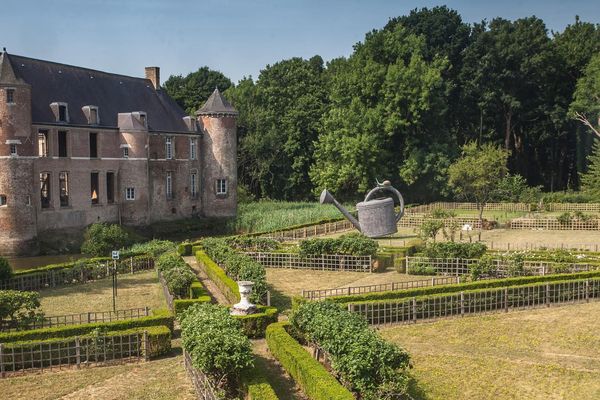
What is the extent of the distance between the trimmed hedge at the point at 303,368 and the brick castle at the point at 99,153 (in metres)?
26.8

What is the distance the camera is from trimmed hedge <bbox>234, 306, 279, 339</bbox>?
62.0 feet

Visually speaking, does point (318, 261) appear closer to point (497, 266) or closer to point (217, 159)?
point (497, 266)

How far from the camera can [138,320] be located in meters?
18.4

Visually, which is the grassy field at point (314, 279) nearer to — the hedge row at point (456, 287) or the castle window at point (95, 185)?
the hedge row at point (456, 287)

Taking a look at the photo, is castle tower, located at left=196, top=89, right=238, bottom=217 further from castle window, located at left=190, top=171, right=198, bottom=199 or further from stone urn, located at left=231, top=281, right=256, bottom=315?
stone urn, located at left=231, top=281, right=256, bottom=315

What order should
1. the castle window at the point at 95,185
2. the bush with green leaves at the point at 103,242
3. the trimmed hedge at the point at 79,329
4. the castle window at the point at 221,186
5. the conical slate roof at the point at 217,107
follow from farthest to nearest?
1. the castle window at the point at 221,186
2. the conical slate roof at the point at 217,107
3. the castle window at the point at 95,185
4. the bush with green leaves at the point at 103,242
5. the trimmed hedge at the point at 79,329

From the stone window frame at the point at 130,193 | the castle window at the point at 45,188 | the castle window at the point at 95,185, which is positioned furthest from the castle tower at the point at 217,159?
the castle window at the point at 45,188

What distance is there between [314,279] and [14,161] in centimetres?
2142

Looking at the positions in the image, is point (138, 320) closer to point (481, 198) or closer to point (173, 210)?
point (173, 210)

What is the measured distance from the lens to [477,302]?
2153 cm

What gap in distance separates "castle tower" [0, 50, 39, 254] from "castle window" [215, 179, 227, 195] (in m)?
17.1

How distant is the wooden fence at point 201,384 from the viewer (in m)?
12.3

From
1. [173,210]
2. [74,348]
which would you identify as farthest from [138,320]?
[173,210]

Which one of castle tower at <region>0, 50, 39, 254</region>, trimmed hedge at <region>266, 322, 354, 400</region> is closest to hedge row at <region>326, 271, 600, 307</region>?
trimmed hedge at <region>266, 322, 354, 400</region>
